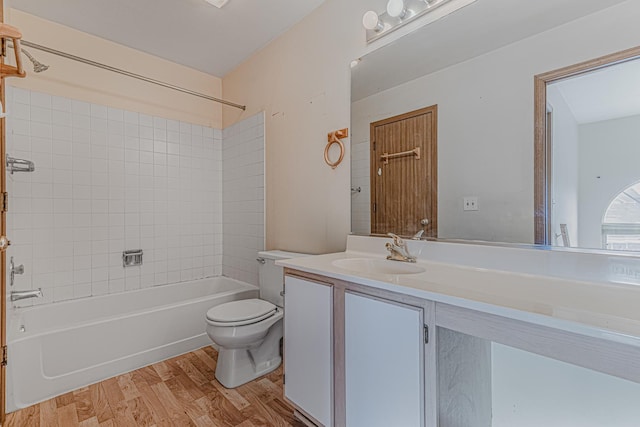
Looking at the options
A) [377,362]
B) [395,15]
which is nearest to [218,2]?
[395,15]

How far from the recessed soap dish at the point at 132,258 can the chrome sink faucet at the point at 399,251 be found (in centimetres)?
222

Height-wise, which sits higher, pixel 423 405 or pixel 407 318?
pixel 407 318

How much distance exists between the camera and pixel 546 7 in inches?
42.7

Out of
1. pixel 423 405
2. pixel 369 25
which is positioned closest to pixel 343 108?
pixel 369 25

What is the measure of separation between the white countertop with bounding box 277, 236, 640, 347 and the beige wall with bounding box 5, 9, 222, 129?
2.25m

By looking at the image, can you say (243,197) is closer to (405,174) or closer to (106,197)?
(106,197)

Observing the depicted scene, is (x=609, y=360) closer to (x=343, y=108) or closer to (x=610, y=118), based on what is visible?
(x=610, y=118)

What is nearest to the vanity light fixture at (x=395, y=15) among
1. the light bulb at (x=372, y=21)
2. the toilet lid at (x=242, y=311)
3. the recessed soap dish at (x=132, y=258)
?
the light bulb at (x=372, y=21)

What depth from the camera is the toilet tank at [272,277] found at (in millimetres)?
2098

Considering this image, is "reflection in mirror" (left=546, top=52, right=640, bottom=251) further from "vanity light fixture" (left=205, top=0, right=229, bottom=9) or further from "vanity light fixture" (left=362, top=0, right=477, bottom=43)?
"vanity light fixture" (left=205, top=0, right=229, bottom=9)

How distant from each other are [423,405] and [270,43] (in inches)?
102

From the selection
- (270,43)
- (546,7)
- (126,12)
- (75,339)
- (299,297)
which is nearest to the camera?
(546,7)

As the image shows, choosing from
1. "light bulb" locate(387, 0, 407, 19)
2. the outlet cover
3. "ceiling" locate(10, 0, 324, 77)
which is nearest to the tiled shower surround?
"ceiling" locate(10, 0, 324, 77)

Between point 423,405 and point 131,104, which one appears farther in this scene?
point 131,104
